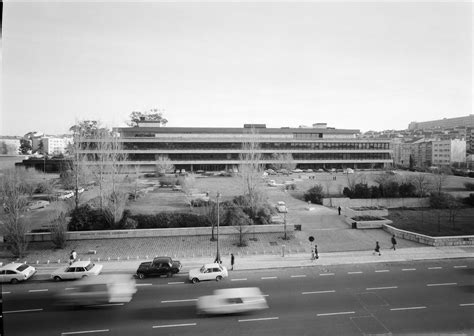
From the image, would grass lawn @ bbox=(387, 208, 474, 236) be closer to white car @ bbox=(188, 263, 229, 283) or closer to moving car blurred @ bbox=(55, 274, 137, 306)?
white car @ bbox=(188, 263, 229, 283)

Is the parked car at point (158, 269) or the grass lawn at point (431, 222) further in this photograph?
the grass lawn at point (431, 222)

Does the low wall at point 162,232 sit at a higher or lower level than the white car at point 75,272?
higher

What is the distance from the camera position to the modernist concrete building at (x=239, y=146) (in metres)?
70.0

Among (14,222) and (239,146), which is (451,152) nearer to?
(239,146)

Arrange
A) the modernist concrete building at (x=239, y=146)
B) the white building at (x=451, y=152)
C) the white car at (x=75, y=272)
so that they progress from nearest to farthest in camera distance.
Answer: the white car at (x=75, y=272) < the modernist concrete building at (x=239, y=146) < the white building at (x=451, y=152)

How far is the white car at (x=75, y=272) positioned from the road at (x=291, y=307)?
0.55 meters

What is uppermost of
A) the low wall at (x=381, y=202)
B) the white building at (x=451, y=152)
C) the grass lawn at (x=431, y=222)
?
the white building at (x=451, y=152)

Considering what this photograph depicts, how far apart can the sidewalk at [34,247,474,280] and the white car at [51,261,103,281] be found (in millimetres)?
922

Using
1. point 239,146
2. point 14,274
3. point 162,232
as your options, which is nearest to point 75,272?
point 14,274

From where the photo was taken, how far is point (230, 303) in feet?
46.0

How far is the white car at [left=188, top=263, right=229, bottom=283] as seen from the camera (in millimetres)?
18125

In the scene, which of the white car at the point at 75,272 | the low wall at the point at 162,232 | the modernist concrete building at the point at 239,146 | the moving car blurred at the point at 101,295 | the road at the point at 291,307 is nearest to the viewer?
the road at the point at 291,307

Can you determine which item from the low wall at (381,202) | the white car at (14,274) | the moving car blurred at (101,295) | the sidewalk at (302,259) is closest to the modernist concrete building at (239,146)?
the low wall at (381,202)

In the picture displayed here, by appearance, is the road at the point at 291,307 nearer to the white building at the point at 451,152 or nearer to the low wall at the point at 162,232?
the low wall at the point at 162,232
